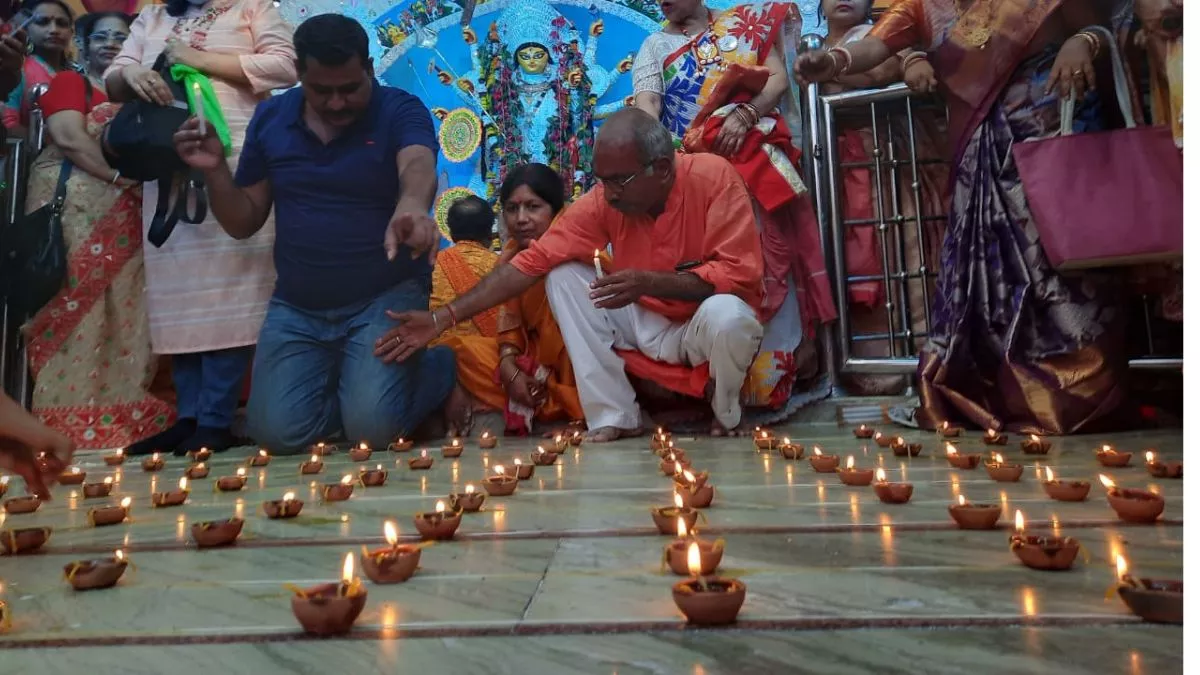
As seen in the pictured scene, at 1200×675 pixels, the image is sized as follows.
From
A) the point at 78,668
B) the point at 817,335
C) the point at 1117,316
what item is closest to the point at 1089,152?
the point at 1117,316

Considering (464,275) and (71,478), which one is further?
(464,275)

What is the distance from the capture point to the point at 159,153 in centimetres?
432

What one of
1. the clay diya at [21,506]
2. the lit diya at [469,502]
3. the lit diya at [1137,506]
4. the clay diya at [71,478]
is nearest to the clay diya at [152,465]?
the clay diya at [71,478]

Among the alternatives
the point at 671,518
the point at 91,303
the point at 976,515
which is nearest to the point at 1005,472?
the point at 976,515

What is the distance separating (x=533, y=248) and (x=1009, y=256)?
6.90ft

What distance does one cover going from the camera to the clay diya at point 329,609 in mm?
1024

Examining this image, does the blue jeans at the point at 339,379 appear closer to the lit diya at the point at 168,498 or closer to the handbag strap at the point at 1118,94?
the lit diya at the point at 168,498

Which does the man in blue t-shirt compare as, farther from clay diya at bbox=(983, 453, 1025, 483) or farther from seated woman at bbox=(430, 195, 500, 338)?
clay diya at bbox=(983, 453, 1025, 483)

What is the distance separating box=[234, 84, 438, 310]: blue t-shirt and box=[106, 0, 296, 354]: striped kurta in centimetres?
19

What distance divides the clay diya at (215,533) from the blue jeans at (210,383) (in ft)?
9.15

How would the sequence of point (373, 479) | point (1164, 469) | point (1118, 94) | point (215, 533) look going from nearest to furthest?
1. point (215, 533)
2. point (1164, 469)
3. point (373, 479)
4. point (1118, 94)

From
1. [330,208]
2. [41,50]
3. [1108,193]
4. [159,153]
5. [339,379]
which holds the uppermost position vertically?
[41,50]

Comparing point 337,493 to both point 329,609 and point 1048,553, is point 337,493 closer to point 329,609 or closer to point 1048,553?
point 329,609

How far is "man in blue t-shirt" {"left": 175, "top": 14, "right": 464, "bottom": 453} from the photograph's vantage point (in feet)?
13.3
